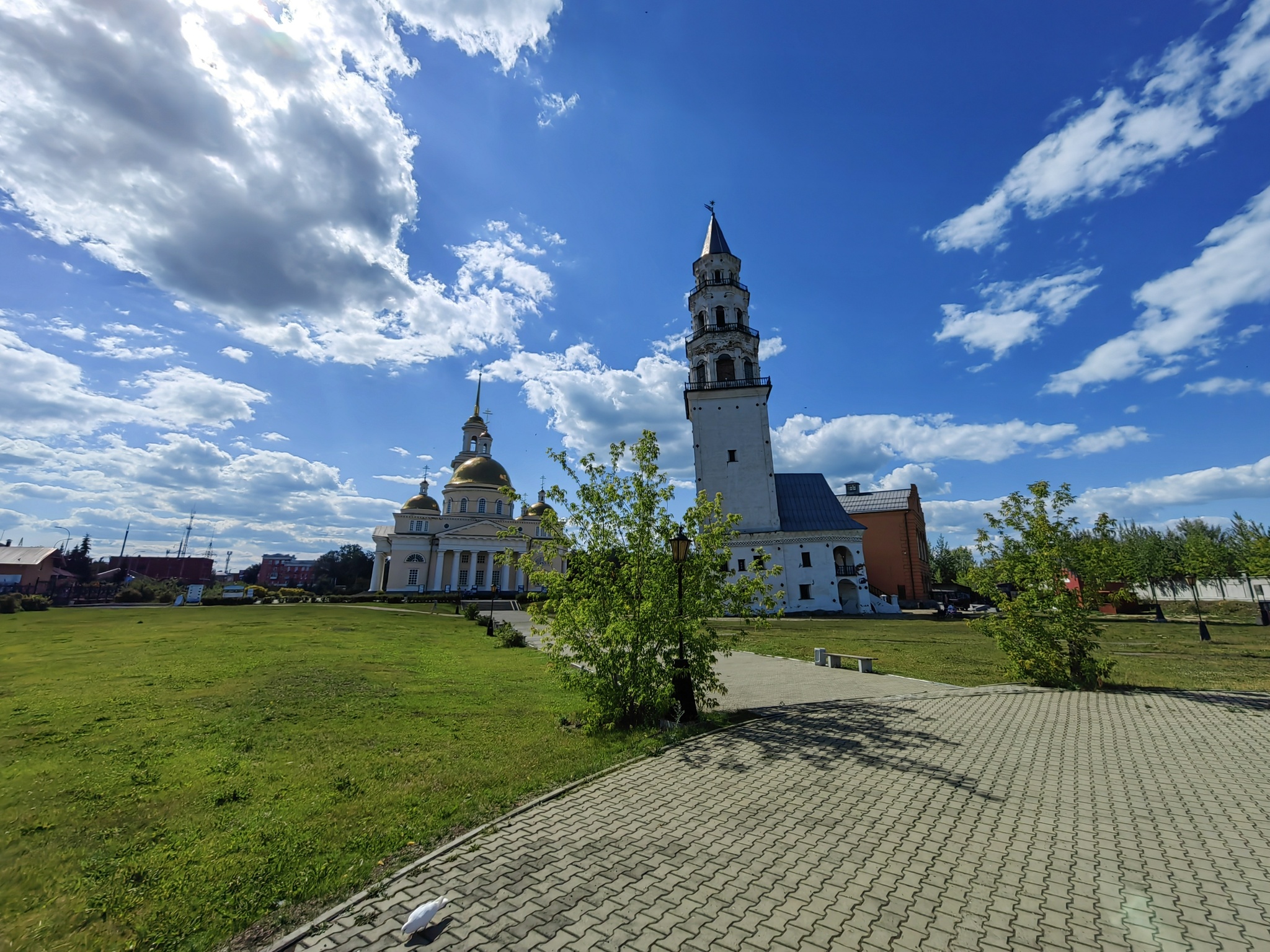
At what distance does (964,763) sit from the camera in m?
7.17

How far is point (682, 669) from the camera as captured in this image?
9.23m

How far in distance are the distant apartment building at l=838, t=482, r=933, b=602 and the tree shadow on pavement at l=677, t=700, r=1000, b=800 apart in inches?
1723

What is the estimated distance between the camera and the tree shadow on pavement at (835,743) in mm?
7125

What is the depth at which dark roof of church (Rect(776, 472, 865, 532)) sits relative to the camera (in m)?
42.7

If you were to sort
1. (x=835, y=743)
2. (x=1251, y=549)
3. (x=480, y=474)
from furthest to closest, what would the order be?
(x=480, y=474) → (x=1251, y=549) → (x=835, y=743)

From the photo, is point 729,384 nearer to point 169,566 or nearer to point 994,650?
point 994,650

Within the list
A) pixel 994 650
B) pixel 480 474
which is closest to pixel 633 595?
pixel 994 650

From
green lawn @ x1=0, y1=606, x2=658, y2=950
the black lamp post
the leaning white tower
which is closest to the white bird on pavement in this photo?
green lawn @ x1=0, y1=606, x2=658, y2=950

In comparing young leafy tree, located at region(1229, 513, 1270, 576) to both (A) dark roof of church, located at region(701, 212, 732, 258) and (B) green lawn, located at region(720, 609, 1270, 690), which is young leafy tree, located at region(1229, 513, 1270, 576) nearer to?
(B) green lawn, located at region(720, 609, 1270, 690)

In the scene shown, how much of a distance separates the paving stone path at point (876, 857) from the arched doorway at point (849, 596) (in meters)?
36.2

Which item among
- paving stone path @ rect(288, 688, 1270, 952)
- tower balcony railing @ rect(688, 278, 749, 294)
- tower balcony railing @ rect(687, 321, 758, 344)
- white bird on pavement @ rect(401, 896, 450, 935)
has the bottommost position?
paving stone path @ rect(288, 688, 1270, 952)

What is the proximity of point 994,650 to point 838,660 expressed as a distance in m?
9.33

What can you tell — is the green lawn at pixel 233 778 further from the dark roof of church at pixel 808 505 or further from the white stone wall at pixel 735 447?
the dark roof of church at pixel 808 505

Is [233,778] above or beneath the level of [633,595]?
beneath
